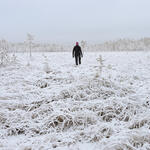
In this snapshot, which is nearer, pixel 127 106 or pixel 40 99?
pixel 127 106

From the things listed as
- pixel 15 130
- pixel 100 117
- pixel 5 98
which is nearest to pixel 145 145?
pixel 100 117

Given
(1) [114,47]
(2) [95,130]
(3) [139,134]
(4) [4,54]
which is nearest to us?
(3) [139,134]

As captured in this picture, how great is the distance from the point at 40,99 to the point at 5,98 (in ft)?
3.56

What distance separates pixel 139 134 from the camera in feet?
6.50

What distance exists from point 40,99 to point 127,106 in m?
2.34

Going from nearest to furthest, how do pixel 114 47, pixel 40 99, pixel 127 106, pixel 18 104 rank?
pixel 127 106 < pixel 18 104 < pixel 40 99 < pixel 114 47

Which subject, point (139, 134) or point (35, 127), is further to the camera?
point (35, 127)

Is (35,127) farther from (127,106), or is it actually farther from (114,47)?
(114,47)

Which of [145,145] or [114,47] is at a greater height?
[114,47]

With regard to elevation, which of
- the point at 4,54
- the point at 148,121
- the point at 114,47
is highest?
the point at 114,47

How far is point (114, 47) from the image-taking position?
9069 cm

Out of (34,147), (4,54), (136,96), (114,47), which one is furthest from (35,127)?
(114,47)

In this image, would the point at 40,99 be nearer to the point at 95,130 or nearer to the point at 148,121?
the point at 95,130

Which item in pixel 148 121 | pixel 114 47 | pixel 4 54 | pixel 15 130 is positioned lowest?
pixel 15 130
